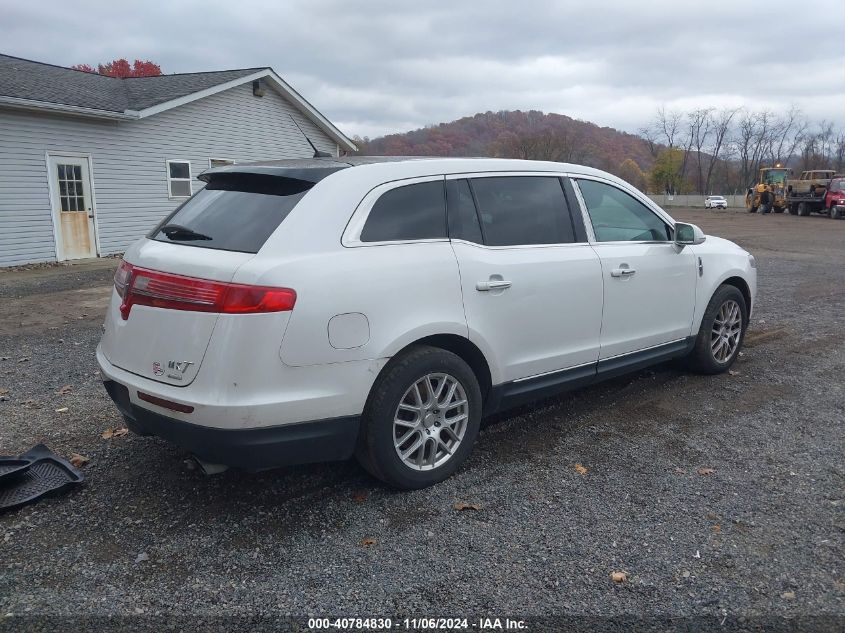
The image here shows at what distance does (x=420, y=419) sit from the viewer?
355 centimetres

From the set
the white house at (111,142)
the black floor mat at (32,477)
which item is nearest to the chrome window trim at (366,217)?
the black floor mat at (32,477)

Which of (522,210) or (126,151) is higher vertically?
(126,151)

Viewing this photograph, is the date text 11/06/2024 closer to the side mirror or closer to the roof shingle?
the side mirror

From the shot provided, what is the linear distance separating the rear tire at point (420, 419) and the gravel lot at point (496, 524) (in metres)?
0.16

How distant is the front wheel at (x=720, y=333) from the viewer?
215 inches

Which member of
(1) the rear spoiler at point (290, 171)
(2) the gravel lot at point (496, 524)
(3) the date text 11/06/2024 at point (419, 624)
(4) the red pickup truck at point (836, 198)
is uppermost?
(1) the rear spoiler at point (290, 171)

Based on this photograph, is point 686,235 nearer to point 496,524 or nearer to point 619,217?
point 619,217

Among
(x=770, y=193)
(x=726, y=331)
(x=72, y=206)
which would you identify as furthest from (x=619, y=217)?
(x=770, y=193)

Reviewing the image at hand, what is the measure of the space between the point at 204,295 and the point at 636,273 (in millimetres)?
2957

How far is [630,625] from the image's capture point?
257cm

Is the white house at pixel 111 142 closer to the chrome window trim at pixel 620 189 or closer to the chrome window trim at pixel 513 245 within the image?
the chrome window trim at pixel 620 189

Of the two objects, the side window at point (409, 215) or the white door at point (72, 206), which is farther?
the white door at point (72, 206)

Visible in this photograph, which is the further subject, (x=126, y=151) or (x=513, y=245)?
(x=126, y=151)

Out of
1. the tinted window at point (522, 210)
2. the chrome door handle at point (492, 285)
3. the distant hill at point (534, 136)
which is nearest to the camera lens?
the chrome door handle at point (492, 285)
